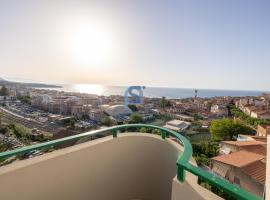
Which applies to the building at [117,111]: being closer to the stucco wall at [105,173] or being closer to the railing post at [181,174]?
the stucco wall at [105,173]

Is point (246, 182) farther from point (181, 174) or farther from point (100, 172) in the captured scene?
point (181, 174)

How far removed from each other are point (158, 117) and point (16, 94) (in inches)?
1081

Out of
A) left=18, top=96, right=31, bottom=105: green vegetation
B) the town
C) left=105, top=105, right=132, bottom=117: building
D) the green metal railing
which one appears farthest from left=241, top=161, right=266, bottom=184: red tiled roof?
left=18, top=96, right=31, bottom=105: green vegetation

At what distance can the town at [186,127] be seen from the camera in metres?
6.30

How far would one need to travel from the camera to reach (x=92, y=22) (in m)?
4.01

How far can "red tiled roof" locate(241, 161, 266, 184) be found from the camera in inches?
214

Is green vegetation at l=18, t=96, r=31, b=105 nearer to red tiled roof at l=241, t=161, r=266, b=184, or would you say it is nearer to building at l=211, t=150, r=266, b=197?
building at l=211, t=150, r=266, b=197

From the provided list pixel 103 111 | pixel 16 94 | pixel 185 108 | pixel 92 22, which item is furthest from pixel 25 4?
pixel 16 94

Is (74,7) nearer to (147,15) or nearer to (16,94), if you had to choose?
(147,15)

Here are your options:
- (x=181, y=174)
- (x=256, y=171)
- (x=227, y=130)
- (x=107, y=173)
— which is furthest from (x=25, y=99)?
(x=181, y=174)

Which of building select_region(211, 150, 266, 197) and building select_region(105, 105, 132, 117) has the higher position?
building select_region(211, 150, 266, 197)

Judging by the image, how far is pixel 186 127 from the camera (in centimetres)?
1891

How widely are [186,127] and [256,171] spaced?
13.3m

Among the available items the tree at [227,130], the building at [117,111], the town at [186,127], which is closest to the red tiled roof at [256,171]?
the town at [186,127]
